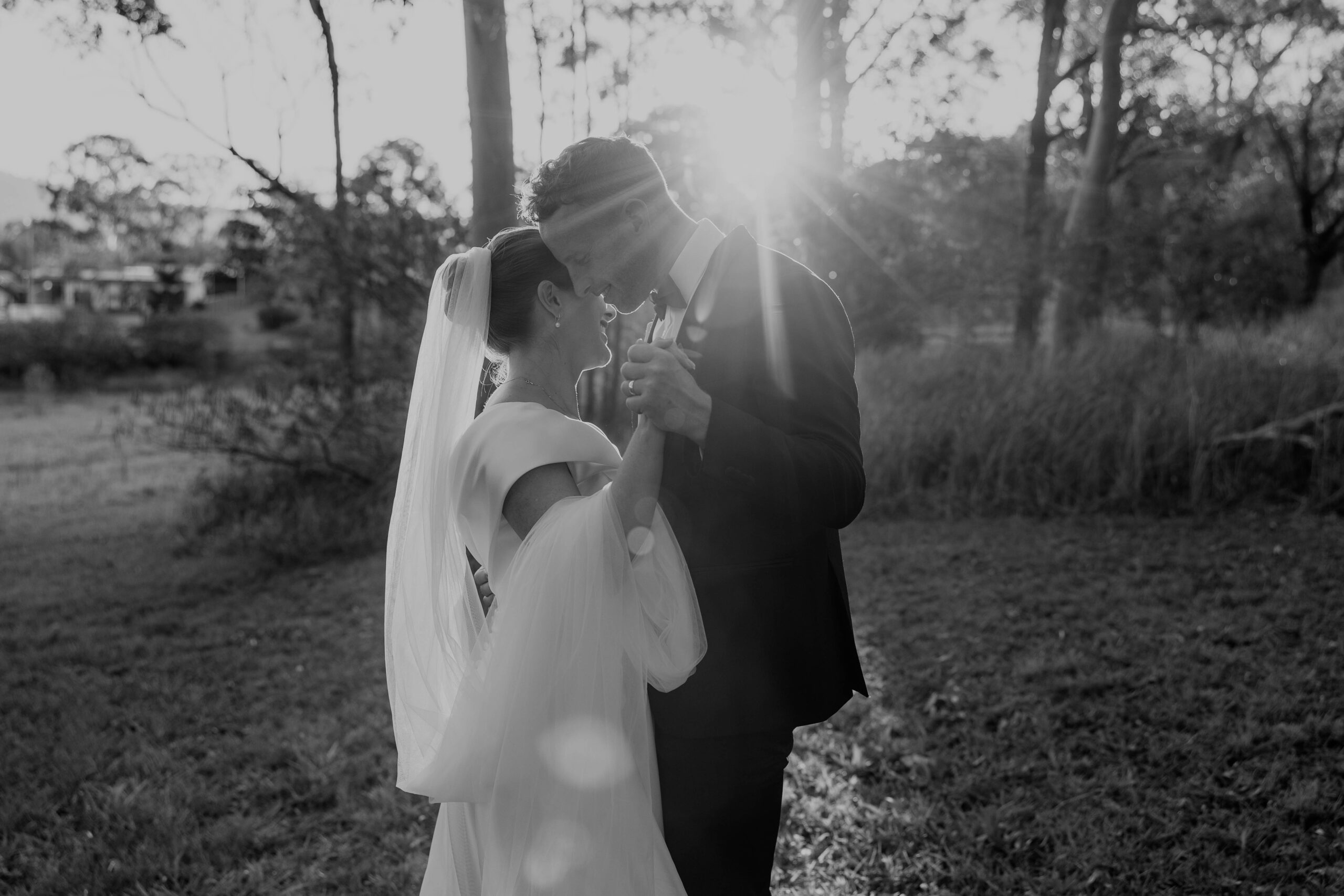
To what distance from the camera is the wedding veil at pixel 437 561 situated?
8.14ft

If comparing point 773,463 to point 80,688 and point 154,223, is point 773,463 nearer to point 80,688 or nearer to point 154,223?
point 80,688

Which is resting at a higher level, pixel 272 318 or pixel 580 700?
pixel 272 318

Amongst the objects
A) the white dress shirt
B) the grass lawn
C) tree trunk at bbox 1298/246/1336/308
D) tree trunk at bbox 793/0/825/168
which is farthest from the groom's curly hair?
tree trunk at bbox 1298/246/1336/308

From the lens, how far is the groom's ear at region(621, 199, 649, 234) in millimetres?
2234

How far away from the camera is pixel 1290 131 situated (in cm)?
2583

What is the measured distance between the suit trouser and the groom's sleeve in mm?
562

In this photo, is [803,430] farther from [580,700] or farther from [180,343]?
[180,343]

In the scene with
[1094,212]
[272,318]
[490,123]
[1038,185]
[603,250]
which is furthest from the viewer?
[272,318]

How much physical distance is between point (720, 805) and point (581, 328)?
46.2 inches

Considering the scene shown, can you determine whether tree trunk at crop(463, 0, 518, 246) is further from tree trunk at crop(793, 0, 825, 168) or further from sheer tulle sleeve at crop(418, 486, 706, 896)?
tree trunk at crop(793, 0, 825, 168)

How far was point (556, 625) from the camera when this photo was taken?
216 cm

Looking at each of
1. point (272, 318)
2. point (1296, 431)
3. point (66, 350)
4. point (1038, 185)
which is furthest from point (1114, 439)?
point (272, 318)

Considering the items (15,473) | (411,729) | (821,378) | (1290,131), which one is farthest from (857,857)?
(1290,131)

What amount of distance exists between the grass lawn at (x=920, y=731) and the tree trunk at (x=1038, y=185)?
306 inches
